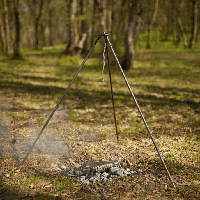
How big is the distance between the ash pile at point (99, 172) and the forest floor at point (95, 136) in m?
0.13

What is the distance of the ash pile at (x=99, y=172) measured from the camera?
4016 millimetres

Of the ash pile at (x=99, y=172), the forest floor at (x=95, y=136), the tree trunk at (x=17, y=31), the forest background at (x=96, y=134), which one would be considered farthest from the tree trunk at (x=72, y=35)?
the ash pile at (x=99, y=172)

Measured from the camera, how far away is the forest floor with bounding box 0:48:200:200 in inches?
149

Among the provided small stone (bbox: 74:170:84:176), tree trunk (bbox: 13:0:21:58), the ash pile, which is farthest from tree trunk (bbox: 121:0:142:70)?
small stone (bbox: 74:170:84:176)

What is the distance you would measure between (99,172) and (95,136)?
1584mm

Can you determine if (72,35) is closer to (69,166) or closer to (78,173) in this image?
(69,166)

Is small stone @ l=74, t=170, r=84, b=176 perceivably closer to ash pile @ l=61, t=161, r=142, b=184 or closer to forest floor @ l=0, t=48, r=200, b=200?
ash pile @ l=61, t=161, r=142, b=184

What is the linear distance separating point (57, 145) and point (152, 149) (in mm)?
2241

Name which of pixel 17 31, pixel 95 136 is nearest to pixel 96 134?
pixel 95 136

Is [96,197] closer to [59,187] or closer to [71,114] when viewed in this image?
[59,187]

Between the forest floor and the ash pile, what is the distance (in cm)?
13

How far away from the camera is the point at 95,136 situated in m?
5.80

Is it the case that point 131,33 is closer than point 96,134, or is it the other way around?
point 96,134

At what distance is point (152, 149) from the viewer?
17.1ft
